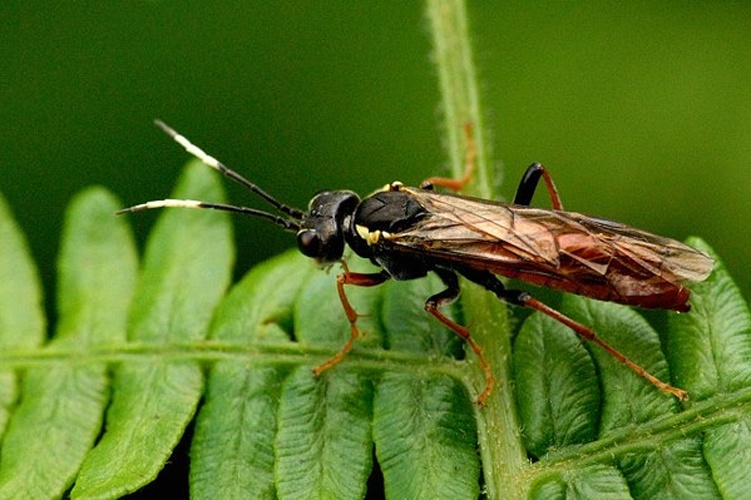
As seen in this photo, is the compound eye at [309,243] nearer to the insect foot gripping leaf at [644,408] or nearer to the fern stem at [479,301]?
the fern stem at [479,301]

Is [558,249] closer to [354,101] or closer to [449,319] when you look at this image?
[449,319]

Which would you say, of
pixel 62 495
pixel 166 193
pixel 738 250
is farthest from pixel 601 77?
pixel 62 495

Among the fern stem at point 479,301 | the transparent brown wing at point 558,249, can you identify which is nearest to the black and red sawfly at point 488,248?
the transparent brown wing at point 558,249

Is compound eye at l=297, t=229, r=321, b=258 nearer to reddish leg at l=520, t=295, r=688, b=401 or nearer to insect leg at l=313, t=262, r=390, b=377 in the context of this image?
insect leg at l=313, t=262, r=390, b=377

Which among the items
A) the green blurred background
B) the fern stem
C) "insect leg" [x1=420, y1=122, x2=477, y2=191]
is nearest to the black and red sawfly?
the fern stem

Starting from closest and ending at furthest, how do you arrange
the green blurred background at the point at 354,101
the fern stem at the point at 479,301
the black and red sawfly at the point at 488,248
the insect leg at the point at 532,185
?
the fern stem at the point at 479,301
the black and red sawfly at the point at 488,248
the insect leg at the point at 532,185
the green blurred background at the point at 354,101

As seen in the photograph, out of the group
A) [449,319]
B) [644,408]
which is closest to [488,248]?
[449,319]
